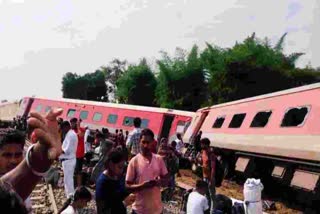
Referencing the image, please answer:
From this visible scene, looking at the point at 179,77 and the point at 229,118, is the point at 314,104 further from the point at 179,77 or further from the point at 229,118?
the point at 179,77

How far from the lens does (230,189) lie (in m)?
12.9

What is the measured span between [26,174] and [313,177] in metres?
8.30

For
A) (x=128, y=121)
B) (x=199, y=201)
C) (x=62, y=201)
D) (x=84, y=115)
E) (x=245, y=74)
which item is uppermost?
(x=245, y=74)

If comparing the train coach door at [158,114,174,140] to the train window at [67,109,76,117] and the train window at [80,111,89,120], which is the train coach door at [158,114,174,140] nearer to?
the train window at [80,111,89,120]

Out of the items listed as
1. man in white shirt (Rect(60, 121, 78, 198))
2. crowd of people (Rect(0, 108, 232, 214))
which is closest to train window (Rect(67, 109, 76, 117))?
crowd of people (Rect(0, 108, 232, 214))

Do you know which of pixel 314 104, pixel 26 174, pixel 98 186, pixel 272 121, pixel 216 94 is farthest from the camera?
pixel 216 94

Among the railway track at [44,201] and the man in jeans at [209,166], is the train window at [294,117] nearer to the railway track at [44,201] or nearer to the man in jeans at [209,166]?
the man in jeans at [209,166]

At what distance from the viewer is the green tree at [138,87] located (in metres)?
45.3

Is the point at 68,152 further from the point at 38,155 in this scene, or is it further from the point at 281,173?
the point at 38,155

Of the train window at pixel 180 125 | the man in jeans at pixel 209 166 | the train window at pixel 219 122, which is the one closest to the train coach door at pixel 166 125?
the train window at pixel 180 125

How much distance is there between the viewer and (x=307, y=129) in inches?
392

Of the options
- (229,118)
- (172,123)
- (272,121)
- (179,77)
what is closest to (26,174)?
(272,121)

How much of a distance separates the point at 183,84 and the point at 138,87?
783cm

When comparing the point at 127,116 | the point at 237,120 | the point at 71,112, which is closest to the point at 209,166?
the point at 237,120
